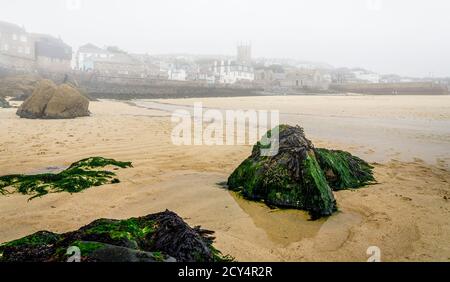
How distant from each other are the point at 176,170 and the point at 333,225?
3018 mm

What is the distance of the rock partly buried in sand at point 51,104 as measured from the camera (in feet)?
43.4

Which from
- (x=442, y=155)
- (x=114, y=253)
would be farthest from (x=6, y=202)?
(x=442, y=155)

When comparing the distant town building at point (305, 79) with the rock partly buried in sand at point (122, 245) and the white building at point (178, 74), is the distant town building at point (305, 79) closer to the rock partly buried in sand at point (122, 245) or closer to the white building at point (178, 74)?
the white building at point (178, 74)

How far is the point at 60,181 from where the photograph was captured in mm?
4727

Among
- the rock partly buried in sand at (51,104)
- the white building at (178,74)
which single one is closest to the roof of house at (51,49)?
the white building at (178,74)

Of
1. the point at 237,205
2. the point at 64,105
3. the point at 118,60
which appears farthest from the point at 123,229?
the point at 118,60

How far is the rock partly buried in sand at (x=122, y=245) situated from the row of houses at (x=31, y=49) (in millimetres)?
69924

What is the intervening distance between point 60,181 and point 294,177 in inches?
127

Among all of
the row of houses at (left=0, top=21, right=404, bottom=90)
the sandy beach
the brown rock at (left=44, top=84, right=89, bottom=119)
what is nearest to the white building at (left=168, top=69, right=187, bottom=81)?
the row of houses at (left=0, top=21, right=404, bottom=90)

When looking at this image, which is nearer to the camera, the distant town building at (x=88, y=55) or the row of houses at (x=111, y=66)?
the row of houses at (x=111, y=66)

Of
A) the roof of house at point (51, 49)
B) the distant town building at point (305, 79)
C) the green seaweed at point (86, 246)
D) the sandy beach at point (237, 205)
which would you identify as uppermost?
the roof of house at point (51, 49)

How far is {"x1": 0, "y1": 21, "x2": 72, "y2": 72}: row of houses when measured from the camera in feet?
215

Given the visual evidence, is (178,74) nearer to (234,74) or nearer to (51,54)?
(234,74)

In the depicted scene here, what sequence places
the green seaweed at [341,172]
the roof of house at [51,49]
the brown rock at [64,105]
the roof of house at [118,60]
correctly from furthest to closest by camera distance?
the roof of house at [118,60], the roof of house at [51,49], the brown rock at [64,105], the green seaweed at [341,172]
